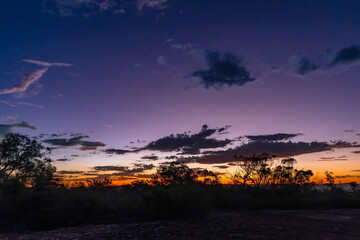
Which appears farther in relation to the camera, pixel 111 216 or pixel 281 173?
pixel 281 173

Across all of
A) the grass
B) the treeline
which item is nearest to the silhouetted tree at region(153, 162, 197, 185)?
the treeline

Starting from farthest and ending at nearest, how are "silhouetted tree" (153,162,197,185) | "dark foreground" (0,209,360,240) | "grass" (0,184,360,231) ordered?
"silhouetted tree" (153,162,197,185)
"grass" (0,184,360,231)
"dark foreground" (0,209,360,240)

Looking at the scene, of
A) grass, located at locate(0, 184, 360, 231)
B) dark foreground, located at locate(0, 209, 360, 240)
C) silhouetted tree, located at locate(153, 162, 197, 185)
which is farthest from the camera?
silhouetted tree, located at locate(153, 162, 197, 185)

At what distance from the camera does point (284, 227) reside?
9875mm

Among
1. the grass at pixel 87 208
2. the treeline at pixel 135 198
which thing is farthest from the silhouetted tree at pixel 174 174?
the grass at pixel 87 208

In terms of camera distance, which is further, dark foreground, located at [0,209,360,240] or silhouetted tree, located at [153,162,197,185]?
silhouetted tree, located at [153,162,197,185]

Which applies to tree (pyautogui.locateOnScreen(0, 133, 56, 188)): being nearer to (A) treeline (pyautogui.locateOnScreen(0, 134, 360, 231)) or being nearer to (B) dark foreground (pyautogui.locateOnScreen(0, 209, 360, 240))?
(A) treeline (pyautogui.locateOnScreen(0, 134, 360, 231))

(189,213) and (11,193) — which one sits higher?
(11,193)

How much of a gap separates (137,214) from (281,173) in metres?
17.2

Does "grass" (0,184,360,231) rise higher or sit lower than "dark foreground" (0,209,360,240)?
higher

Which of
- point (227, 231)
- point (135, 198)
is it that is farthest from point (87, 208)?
point (227, 231)

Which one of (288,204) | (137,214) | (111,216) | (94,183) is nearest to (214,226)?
(137,214)

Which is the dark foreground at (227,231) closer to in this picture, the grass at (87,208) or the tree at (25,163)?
the grass at (87,208)

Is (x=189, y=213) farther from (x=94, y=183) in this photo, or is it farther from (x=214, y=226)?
(x=94, y=183)
